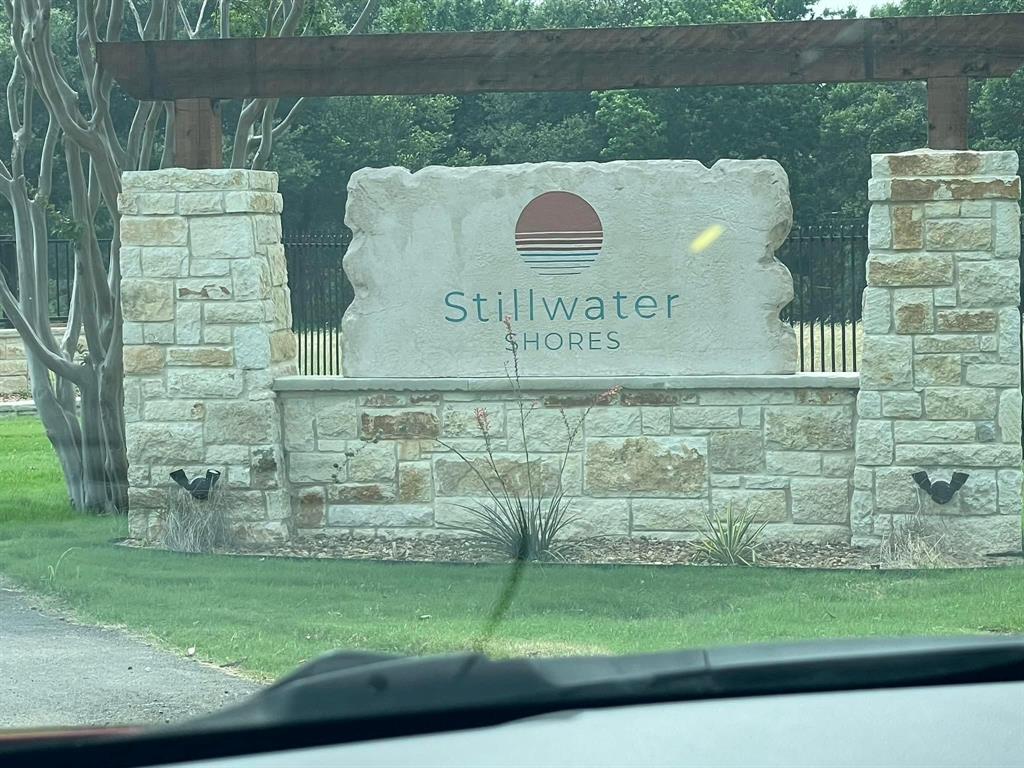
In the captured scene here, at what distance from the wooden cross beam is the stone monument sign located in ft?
1.91

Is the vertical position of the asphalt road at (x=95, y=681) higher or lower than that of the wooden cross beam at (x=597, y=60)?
lower

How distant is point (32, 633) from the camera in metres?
7.00

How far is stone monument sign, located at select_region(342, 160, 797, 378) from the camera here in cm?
945

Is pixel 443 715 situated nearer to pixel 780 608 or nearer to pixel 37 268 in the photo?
pixel 780 608

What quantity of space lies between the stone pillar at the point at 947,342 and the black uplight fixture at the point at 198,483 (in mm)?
4141

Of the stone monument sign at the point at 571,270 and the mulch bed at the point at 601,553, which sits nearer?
the mulch bed at the point at 601,553

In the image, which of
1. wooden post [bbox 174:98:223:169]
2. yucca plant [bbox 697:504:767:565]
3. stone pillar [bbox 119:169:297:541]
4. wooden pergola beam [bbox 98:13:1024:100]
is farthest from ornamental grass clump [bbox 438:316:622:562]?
wooden post [bbox 174:98:223:169]

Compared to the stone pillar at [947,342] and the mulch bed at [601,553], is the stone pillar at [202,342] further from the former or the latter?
the stone pillar at [947,342]

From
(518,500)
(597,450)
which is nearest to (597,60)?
(597,450)

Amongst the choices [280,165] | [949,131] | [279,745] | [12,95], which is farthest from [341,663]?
[280,165]

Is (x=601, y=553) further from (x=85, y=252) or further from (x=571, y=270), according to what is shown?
(x=85, y=252)

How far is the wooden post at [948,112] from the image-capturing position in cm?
898

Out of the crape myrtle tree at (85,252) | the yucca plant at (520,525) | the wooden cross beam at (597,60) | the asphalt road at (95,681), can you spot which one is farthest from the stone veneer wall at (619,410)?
the asphalt road at (95,681)

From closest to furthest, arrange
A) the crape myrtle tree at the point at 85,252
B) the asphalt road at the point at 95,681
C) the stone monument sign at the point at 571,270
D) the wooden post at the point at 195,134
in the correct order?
the asphalt road at the point at 95,681
the stone monument sign at the point at 571,270
the wooden post at the point at 195,134
the crape myrtle tree at the point at 85,252
